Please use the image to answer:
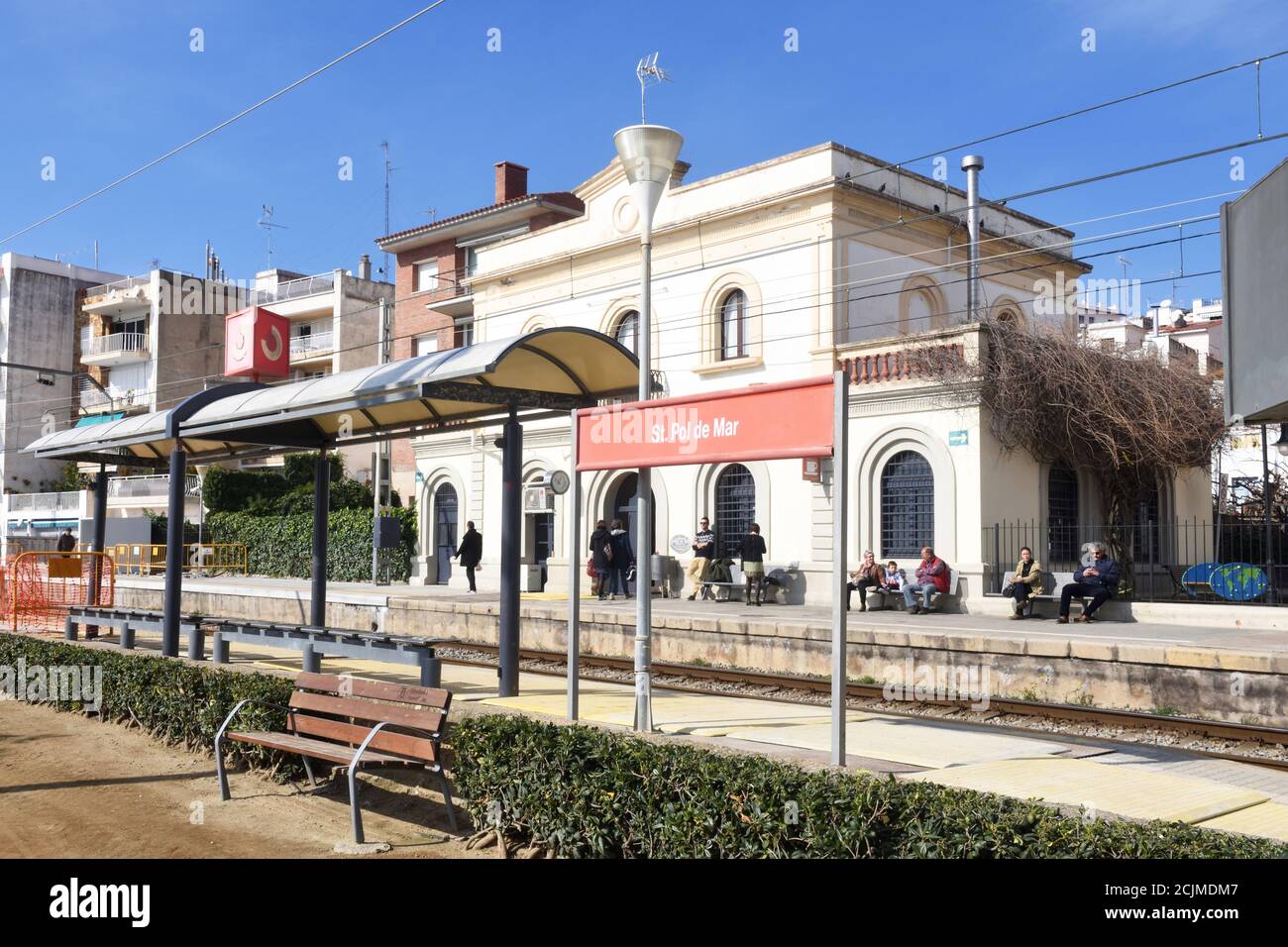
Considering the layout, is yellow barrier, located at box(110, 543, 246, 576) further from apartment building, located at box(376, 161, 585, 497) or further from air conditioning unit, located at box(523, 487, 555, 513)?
air conditioning unit, located at box(523, 487, 555, 513)

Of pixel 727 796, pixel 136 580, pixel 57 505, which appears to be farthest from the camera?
pixel 57 505

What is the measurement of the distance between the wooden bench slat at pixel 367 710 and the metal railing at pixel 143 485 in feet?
146

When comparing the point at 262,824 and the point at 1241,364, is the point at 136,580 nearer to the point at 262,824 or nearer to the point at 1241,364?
the point at 262,824

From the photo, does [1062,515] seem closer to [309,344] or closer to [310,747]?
[310,747]

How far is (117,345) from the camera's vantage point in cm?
5766

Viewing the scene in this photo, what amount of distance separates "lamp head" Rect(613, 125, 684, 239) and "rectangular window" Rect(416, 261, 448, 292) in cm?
3462

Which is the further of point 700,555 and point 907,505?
point 700,555

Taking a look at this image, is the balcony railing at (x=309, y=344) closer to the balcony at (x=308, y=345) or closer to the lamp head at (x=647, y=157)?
the balcony at (x=308, y=345)

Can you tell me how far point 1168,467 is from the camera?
2300 cm

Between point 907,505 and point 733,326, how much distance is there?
252 inches

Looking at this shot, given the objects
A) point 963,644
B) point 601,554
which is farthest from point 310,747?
point 601,554

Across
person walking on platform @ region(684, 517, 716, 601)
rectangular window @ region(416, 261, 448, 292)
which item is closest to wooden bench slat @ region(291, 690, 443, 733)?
person walking on platform @ region(684, 517, 716, 601)

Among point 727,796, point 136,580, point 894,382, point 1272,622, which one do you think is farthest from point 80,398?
point 727,796
